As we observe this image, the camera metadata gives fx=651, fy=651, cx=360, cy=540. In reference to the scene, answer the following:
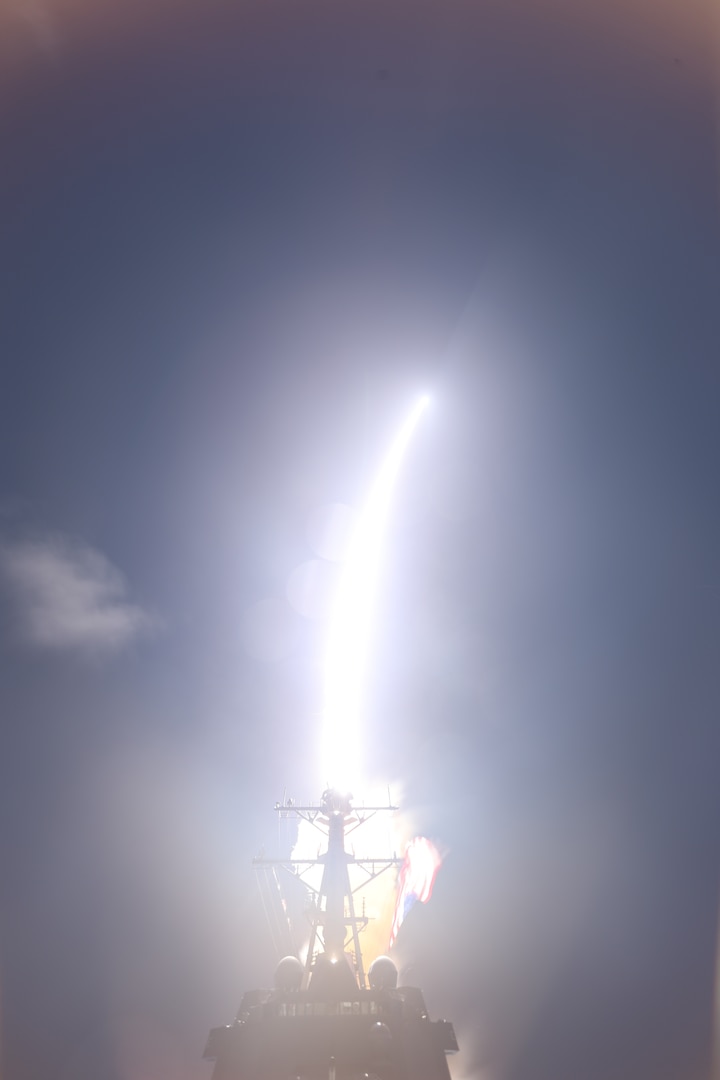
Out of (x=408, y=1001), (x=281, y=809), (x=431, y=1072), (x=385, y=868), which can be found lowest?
(x=431, y=1072)

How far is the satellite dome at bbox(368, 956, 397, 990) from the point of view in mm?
39059

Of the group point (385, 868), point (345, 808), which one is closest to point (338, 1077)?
point (385, 868)

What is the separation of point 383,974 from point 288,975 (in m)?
5.79

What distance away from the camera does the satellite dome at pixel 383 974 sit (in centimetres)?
3906

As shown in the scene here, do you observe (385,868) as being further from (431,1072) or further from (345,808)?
(431,1072)

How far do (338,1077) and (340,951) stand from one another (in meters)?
10.7

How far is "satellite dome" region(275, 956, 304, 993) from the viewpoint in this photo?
38.7 meters

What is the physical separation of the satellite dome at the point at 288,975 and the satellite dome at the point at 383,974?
4.42 meters

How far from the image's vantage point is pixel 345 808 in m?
47.7

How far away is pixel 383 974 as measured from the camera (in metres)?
39.8

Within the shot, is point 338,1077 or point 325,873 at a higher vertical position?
point 325,873

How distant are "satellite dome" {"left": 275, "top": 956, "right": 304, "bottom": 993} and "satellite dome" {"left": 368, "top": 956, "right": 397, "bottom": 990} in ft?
14.5

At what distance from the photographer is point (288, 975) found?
39.2 meters

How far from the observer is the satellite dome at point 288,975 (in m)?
38.7
